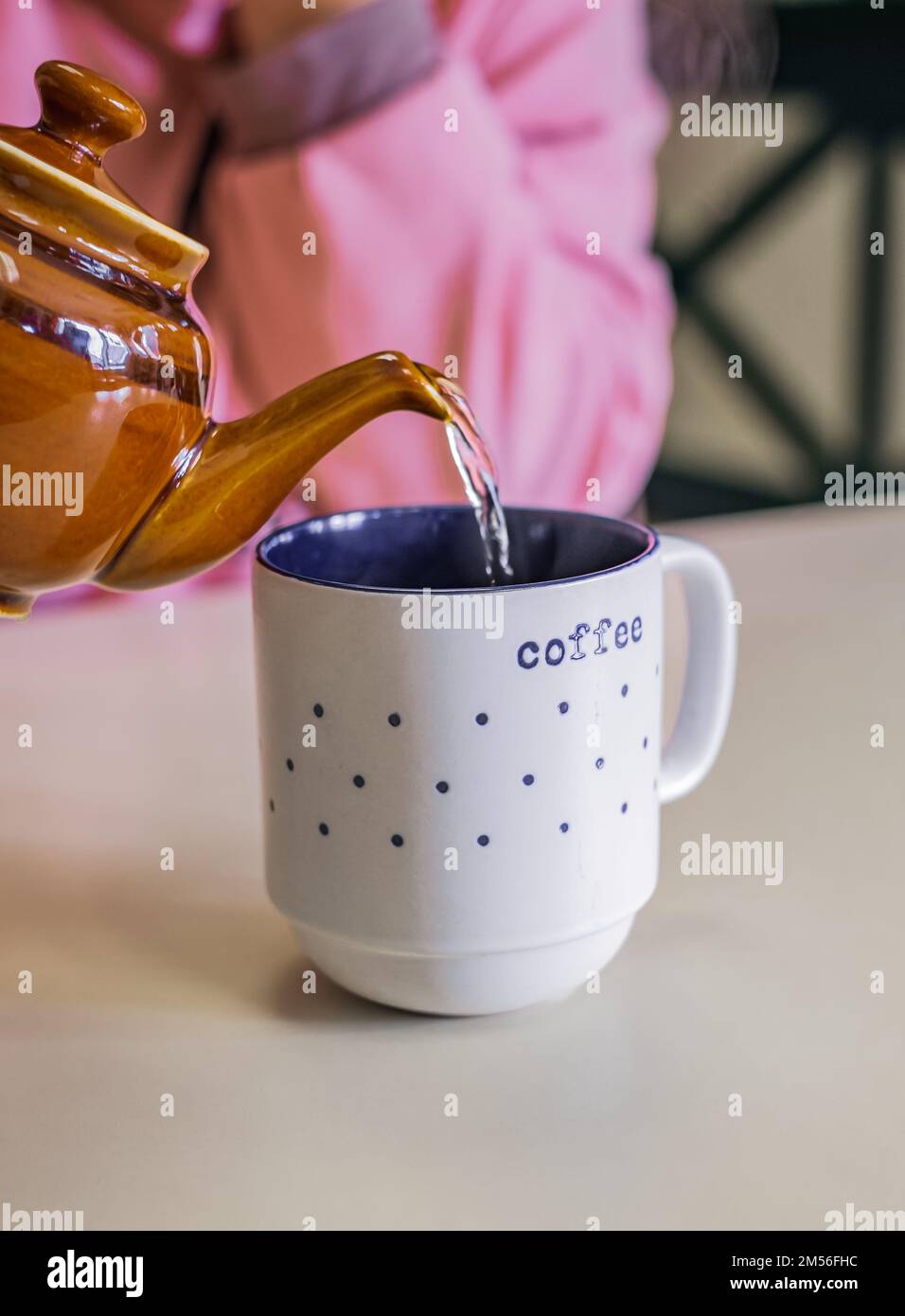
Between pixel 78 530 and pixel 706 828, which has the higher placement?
pixel 78 530

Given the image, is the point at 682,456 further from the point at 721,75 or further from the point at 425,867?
the point at 425,867

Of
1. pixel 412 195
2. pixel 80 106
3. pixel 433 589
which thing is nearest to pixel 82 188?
pixel 80 106

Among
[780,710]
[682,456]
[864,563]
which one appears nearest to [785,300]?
[682,456]

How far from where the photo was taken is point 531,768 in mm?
473

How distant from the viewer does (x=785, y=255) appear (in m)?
1.66

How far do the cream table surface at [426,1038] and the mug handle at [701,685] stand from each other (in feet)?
0.20

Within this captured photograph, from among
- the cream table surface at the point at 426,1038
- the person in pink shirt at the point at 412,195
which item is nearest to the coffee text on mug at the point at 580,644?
the cream table surface at the point at 426,1038

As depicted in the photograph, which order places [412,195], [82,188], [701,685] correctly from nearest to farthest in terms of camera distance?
[82,188], [701,685], [412,195]

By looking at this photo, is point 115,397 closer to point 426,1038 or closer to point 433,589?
point 433,589

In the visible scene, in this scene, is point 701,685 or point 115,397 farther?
point 701,685

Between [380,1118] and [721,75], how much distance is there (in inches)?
53.2

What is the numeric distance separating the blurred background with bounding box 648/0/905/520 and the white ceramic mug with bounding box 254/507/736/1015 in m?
1.14

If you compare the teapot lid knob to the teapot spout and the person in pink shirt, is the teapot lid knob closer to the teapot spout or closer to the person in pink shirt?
the teapot spout

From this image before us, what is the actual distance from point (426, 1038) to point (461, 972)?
0.03 metres
